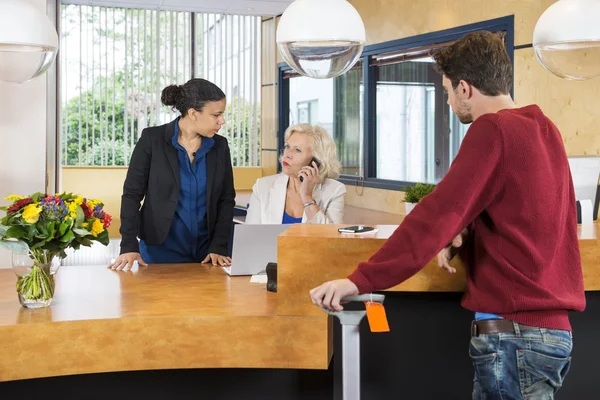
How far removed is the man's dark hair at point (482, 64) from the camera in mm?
1986

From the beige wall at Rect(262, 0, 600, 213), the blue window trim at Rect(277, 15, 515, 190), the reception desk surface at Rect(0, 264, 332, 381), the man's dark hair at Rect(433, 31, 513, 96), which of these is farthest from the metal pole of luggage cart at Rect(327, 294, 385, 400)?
the blue window trim at Rect(277, 15, 515, 190)

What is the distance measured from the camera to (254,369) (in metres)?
2.85

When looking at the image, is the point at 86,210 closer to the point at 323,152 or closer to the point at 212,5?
the point at 323,152

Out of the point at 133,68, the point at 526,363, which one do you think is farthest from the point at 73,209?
the point at 133,68

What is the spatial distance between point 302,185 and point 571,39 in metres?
1.60

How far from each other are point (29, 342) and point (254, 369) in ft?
2.62

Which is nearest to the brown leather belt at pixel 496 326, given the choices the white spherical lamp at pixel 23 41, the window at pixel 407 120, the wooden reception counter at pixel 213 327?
the wooden reception counter at pixel 213 327

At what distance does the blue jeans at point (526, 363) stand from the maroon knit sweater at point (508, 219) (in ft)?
0.12

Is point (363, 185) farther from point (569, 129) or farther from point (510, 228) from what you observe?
point (510, 228)

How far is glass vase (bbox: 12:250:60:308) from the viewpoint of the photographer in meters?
2.64

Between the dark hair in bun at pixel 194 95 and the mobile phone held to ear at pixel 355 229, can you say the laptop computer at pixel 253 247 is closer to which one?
the mobile phone held to ear at pixel 355 229

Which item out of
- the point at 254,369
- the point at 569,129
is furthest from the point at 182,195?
the point at 569,129

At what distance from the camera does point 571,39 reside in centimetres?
283

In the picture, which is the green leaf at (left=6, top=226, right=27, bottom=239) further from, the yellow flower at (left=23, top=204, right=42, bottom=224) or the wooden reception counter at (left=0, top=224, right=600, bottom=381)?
the wooden reception counter at (left=0, top=224, right=600, bottom=381)
